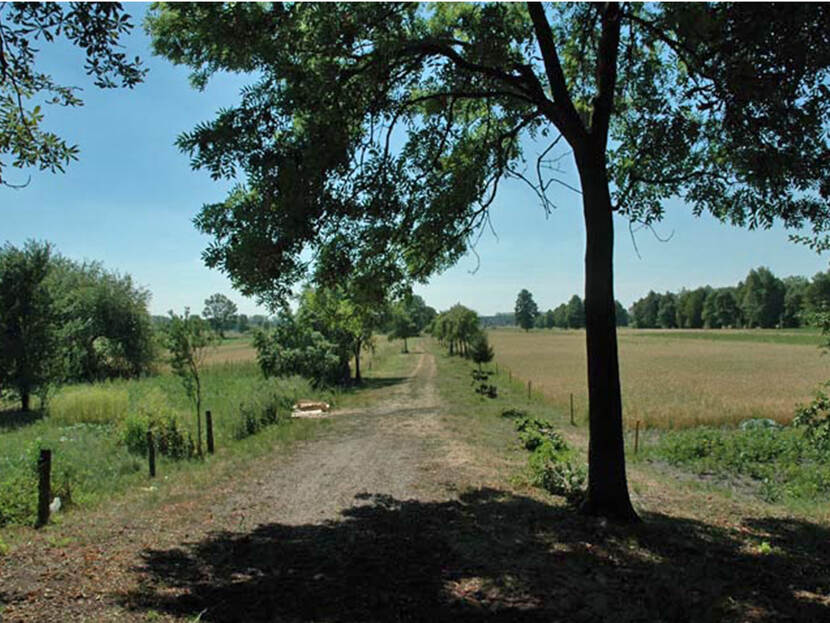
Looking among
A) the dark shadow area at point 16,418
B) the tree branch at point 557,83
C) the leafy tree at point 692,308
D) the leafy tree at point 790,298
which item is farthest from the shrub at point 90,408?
the leafy tree at point 692,308

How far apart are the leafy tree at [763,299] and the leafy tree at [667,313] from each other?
116 ft

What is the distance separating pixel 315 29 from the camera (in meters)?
5.79

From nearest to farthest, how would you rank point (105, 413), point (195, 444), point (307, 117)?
point (307, 117) < point (195, 444) < point (105, 413)

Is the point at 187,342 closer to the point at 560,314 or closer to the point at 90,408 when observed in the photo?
the point at 90,408

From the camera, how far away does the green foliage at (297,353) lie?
27859 millimetres

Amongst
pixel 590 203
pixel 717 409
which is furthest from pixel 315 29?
pixel 717 409

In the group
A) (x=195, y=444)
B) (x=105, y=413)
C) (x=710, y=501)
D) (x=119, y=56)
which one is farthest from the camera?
(x=105, y=413)

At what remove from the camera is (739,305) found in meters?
114

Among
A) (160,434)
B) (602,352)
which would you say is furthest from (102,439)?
(602,352)

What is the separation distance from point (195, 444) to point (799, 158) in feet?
42.3

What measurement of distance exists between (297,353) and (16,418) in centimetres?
1259

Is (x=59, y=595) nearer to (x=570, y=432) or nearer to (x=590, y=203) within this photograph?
(x=590, y=203)

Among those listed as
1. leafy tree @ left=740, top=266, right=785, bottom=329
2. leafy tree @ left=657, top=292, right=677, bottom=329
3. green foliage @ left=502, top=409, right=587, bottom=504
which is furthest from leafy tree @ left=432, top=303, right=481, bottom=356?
leafy tree @ left=657, top=292, right=677, bottom=329

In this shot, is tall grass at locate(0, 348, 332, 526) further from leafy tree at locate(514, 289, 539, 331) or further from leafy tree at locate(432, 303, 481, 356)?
leafy tree at locate(514, 289, 539, 331)
